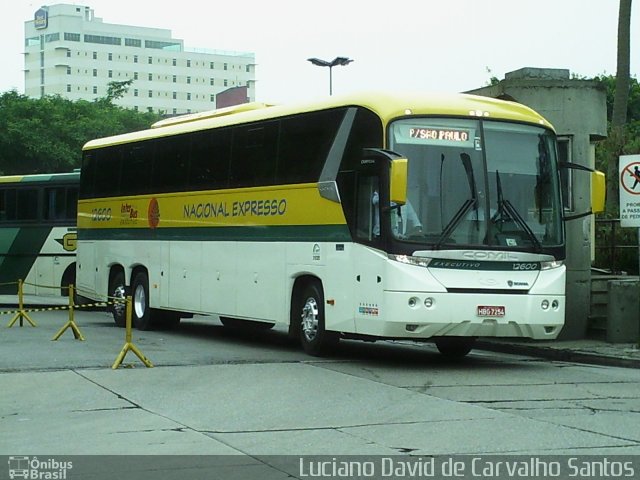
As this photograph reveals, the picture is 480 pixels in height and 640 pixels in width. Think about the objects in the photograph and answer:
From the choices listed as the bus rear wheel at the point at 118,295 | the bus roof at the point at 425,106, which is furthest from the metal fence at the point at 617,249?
the bus rear wheel at the point at 118,295

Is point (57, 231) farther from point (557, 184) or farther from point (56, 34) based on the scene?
point (56, 34)

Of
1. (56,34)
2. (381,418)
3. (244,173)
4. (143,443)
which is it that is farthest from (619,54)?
(56,34)

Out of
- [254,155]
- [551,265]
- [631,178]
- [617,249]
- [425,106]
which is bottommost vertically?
[551,265]

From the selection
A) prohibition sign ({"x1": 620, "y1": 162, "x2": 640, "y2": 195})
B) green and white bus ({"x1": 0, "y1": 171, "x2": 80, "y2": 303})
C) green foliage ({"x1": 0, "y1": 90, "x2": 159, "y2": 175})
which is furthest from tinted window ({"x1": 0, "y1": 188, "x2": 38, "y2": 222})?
green foliage ({"x1": 0, "y1": 90, "x2": 159, "y2": 175})

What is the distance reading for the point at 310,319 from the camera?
17.1m

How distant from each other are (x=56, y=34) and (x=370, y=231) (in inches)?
7570

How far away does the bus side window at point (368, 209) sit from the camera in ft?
50.4

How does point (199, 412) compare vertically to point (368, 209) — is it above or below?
below

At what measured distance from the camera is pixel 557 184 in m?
16.0

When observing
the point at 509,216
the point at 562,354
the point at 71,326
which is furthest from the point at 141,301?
the point at 509,216

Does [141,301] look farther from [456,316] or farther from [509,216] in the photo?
[509,216]

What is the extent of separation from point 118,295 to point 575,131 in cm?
978

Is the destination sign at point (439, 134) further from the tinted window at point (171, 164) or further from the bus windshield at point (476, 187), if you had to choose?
the tinted window at point (171, 164)

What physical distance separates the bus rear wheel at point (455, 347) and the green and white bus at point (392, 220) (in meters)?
0.03
